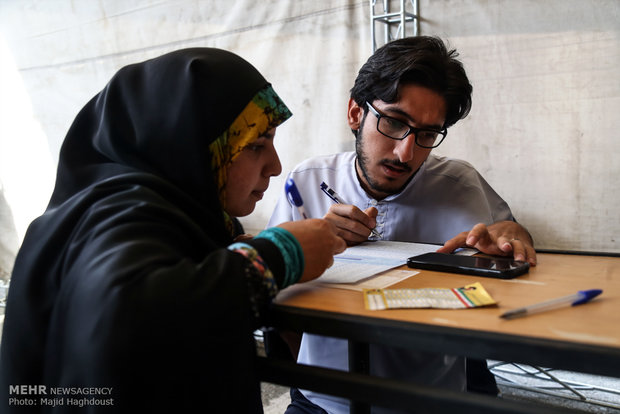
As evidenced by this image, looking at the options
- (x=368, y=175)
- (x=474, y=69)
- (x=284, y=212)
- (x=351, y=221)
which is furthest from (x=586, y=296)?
(x=474, y=69)

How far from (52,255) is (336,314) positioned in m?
0.49

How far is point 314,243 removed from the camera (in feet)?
2.99

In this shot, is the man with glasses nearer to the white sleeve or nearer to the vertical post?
the white sleeve

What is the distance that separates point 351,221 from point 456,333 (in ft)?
2.36

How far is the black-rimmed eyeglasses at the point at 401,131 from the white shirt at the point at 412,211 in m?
0.17

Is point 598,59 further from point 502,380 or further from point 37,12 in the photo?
point 37,12

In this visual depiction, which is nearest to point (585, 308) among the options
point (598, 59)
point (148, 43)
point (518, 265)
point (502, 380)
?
point (518, 265)

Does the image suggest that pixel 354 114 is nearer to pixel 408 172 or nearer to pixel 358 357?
pixel 408 172

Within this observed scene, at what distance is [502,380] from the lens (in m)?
3.02

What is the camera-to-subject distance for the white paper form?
1.00 m

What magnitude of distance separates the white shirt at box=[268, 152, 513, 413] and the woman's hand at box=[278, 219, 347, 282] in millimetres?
535

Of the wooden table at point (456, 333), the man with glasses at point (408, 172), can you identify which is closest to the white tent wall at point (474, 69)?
the man with glasses at point (408, 172)

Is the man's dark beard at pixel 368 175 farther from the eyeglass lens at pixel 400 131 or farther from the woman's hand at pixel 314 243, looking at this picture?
the woman's hand at pixel 314 243

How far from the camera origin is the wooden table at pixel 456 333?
23.9 inches
